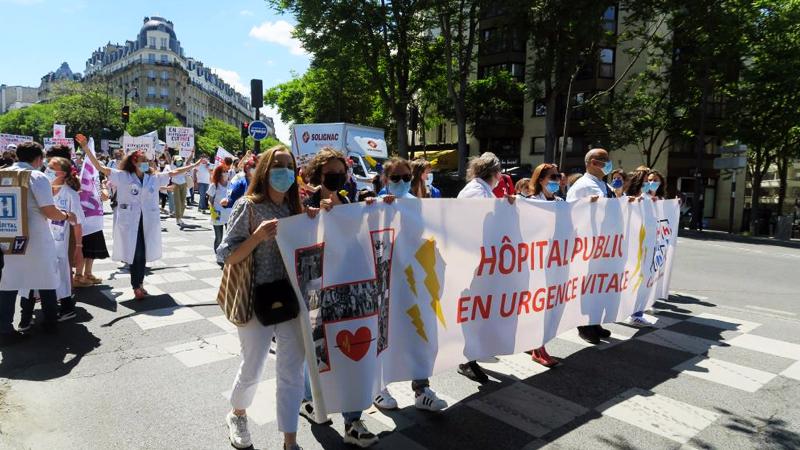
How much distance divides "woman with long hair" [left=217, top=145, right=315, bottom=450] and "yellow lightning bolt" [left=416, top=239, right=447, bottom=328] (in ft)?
3.17

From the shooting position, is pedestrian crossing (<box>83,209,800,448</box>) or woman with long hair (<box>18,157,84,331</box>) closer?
pedestrian crossing (<box>83,209,800,448</box>)

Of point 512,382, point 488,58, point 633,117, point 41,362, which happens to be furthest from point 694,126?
point 41,362

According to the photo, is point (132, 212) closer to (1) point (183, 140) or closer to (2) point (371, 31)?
(1) point (183, 140)

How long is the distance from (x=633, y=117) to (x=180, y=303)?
26190 millimetres

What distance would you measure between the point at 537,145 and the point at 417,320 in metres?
36.0

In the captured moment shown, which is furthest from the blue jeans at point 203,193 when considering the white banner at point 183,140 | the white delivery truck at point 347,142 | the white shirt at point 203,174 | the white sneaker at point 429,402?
the white sneaker at point 429,402

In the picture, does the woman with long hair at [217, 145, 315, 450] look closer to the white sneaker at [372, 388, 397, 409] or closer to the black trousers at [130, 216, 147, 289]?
the white sneaker at [372, 388, 397, 409]

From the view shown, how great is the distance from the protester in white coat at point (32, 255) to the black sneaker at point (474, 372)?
400 centimetres

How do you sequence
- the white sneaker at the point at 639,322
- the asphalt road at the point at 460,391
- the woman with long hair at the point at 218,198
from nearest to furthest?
the asphalt road at the point at 460,391 → the white sneaker at the point at 639,322 → the woman with long hair at the point at 218,198

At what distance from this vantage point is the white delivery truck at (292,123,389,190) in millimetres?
19859

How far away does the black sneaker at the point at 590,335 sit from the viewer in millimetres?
Answer: 5637

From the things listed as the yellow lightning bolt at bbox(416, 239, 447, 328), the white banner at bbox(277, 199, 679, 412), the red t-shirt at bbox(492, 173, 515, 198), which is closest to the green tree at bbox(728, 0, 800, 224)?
the red t-shirt at bbox(492, 173, 515, 198)

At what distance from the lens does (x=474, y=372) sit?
178 inches

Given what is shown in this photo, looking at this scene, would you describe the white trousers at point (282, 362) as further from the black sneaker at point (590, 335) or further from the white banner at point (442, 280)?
the black sneaker at point (590, 335)
